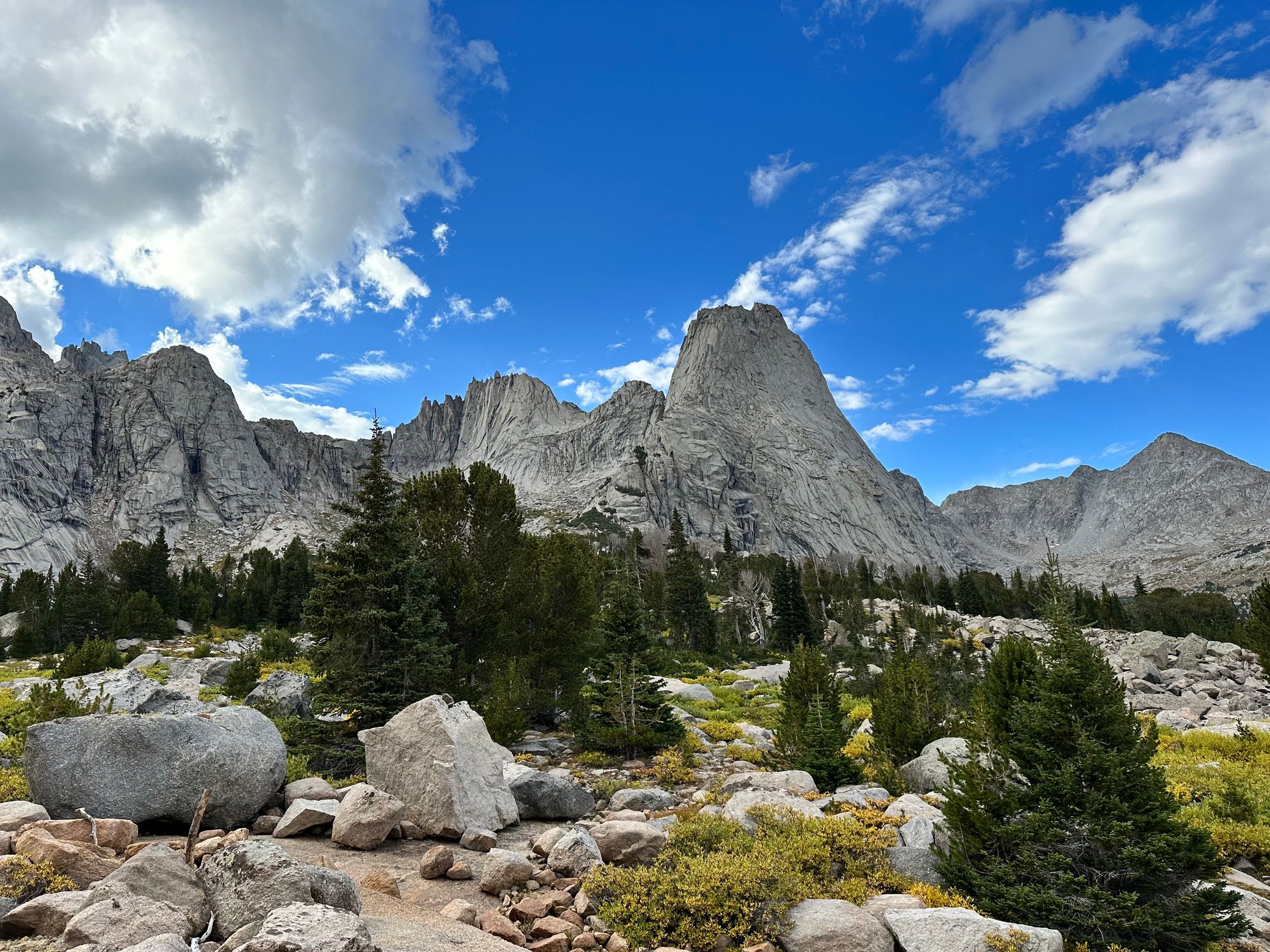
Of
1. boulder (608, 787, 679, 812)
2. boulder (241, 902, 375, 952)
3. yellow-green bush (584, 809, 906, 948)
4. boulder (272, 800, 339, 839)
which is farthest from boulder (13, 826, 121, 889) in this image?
boulder (608, 787, 679, 812)

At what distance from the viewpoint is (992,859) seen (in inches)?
314

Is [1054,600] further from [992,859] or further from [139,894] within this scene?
[139,894]

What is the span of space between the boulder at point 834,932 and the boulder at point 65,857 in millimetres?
7248

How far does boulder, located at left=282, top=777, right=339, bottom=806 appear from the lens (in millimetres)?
10812

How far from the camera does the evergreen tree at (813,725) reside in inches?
554

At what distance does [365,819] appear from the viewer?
9.44 m

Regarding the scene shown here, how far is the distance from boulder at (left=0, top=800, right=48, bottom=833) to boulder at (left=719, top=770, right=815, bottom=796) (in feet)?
36.5

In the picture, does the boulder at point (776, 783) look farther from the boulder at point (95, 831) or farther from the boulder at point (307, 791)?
the boulder at point (95, 831)

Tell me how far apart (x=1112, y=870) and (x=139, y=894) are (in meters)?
10.3

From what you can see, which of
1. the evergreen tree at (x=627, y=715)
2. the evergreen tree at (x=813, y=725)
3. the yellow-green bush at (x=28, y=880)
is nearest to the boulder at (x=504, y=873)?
the yellow-green bush at (x=28, y=880)

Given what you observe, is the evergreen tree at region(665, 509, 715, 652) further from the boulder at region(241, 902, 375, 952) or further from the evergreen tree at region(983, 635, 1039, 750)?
the boulder at region(241, 902, 375, 952)

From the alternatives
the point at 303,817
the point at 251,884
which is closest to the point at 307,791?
the point at 303,817

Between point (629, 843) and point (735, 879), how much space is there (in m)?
2.20

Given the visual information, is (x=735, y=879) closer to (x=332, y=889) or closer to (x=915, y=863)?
(x=915, y=863)
